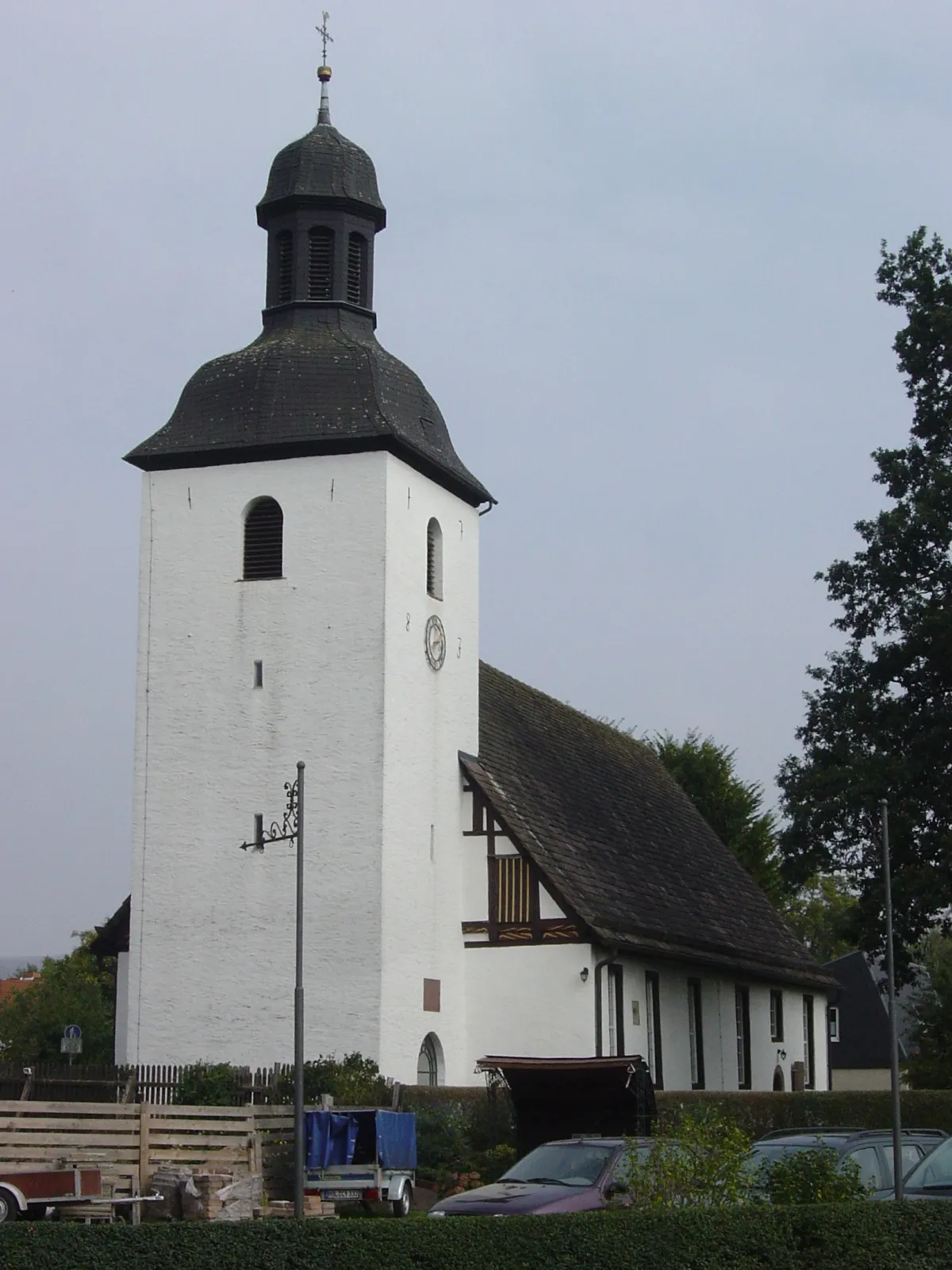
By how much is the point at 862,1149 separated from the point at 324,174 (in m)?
21.5

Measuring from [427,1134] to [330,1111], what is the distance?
356 centimetres

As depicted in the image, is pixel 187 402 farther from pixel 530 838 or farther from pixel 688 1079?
pixel 688 1079

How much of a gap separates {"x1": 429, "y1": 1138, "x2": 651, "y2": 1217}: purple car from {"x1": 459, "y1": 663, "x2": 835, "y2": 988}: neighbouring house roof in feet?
39.5

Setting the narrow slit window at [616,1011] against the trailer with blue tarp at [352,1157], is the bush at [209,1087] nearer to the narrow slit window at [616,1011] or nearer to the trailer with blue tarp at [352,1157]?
the trailer with blue tarp at [352,1157]

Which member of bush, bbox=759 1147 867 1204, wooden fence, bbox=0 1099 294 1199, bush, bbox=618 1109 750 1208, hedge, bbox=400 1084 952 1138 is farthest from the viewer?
hedge, bbox=400 1084 952 1138

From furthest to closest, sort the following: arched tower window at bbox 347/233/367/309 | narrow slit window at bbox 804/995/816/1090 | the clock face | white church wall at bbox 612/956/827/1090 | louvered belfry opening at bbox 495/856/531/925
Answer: narrow slit window at bbox 804/995/816/1090 → arched tower window at bbox 347/233/367/309 → white church wall at bbox 612/956/827/1090 → the clock face → louvered belfry opening at bbox 495/856/531/925

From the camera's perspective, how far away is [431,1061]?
32.3m

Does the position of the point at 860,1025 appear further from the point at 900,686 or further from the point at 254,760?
the point at 254,760

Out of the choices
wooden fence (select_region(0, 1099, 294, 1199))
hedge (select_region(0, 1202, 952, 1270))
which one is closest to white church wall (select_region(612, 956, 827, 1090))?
wooden fence (select_region(0, 1099, 294, 1199))

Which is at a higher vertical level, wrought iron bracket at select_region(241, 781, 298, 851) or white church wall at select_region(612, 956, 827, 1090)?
wrought iron bracket at select_region(241, 781, 298, 851)

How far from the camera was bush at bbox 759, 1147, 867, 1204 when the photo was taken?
A: 1745 centimetres

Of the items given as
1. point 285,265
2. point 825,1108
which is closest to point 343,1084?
point 825,1108

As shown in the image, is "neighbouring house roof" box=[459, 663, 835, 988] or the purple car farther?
"neighbouring house roof" box=[459, 663, 835, 988]

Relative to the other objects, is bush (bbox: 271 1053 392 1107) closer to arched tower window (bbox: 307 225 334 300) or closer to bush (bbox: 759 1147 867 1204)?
bush (bbox: 759 1147 867 1204)
